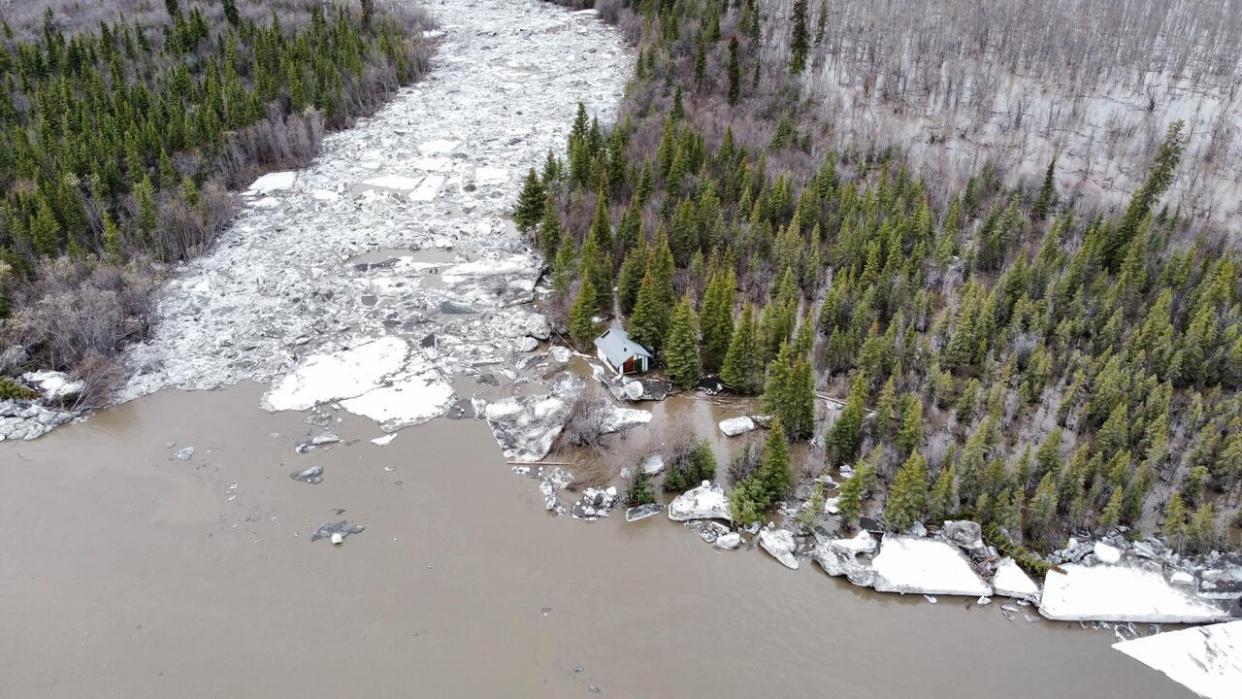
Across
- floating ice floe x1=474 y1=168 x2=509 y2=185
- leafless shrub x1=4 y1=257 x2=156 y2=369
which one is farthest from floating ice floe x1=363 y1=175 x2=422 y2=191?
leafless shrub x1=4 y1=257 x2=156 y2=369

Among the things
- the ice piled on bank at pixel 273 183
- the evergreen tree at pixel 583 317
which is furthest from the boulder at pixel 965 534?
the ice piled on bank at pixel 273 183

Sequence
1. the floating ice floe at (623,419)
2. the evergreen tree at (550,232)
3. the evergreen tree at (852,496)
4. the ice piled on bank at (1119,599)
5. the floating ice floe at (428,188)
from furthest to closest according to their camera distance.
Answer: the floating ice floe at (428,188) < the evergreen tree at (550,232) < the floating ice floe at (623,419) < the evergreen tree at (852,496) < the ice piled on bank at (1119,599)

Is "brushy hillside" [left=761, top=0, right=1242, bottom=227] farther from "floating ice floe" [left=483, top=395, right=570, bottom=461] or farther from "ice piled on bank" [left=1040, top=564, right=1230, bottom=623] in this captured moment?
"floating ice floe" [left=483, top=395, right=570, bottom=461]

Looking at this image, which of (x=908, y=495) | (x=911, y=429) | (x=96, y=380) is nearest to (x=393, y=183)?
(x=96, y=380)

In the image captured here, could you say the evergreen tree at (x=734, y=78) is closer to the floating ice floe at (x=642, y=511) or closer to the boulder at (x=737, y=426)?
the boulder at (x=737, y=426)

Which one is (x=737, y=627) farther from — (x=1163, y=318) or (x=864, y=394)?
(x=1163, y=318)

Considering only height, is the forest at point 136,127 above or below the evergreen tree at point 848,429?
above
